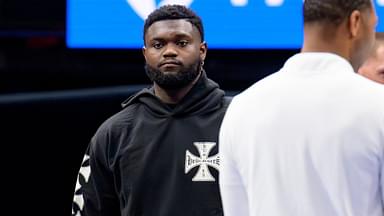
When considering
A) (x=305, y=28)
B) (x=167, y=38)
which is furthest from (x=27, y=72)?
(x=305, y=28)

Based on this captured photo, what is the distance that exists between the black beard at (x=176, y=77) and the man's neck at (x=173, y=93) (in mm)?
20

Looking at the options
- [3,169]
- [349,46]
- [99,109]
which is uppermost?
[349,46]

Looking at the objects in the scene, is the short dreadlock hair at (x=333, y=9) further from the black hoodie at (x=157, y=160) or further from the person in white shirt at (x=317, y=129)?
the black hoodie at (x=157, y=160)

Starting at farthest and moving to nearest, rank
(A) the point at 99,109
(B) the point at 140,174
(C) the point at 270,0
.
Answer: (A) the point at 99,109
(C) the point at 270,0
(B) the point at 140,174

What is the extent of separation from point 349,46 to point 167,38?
101cm

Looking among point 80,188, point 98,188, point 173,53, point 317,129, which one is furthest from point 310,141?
point 80,188

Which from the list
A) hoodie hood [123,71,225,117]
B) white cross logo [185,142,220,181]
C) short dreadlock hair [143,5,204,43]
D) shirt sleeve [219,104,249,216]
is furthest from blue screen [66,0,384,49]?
shirt sleeve [219,104,249,216]

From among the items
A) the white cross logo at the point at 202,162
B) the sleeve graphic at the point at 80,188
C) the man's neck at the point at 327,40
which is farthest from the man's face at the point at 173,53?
the man's neck at the point at 327,40

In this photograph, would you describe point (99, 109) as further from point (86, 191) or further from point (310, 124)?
point (310, 124)

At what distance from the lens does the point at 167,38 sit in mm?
2791

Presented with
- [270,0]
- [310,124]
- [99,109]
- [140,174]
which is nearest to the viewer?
[310,124]

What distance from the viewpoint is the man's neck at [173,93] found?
279cm

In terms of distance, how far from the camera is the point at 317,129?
181cm

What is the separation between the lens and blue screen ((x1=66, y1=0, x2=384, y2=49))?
383cm
